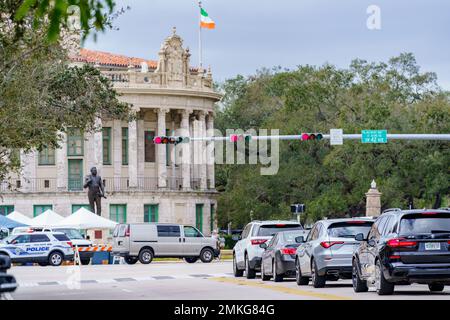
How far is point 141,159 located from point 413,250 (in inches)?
2848

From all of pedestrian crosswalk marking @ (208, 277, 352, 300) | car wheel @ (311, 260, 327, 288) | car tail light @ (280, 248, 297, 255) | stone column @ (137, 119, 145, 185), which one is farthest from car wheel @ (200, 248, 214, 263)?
stone column @ (137, 119, 145, 185)

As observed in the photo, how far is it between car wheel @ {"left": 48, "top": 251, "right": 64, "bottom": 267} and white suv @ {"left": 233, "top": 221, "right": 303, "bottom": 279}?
18.3 meters

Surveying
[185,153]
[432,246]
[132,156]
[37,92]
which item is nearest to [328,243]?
[432,246]

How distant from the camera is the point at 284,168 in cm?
8662

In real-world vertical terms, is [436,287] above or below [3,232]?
below

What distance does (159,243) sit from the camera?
58.2 meters

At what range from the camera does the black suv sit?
23953 mm

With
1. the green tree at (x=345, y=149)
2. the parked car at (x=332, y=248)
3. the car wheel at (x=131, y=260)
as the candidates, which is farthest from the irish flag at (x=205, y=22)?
the parked car at (x=332, y=248)

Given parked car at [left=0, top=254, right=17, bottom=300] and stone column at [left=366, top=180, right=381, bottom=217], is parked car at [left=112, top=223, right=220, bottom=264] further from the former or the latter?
parked car at [left=0, top=254, right=17, bottom=300]

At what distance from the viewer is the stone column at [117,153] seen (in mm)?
93875

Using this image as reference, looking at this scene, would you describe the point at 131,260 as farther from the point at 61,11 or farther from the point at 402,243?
the point at 61,11

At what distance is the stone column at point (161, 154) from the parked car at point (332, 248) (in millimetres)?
64298

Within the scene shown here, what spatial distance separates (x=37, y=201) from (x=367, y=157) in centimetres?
2565
